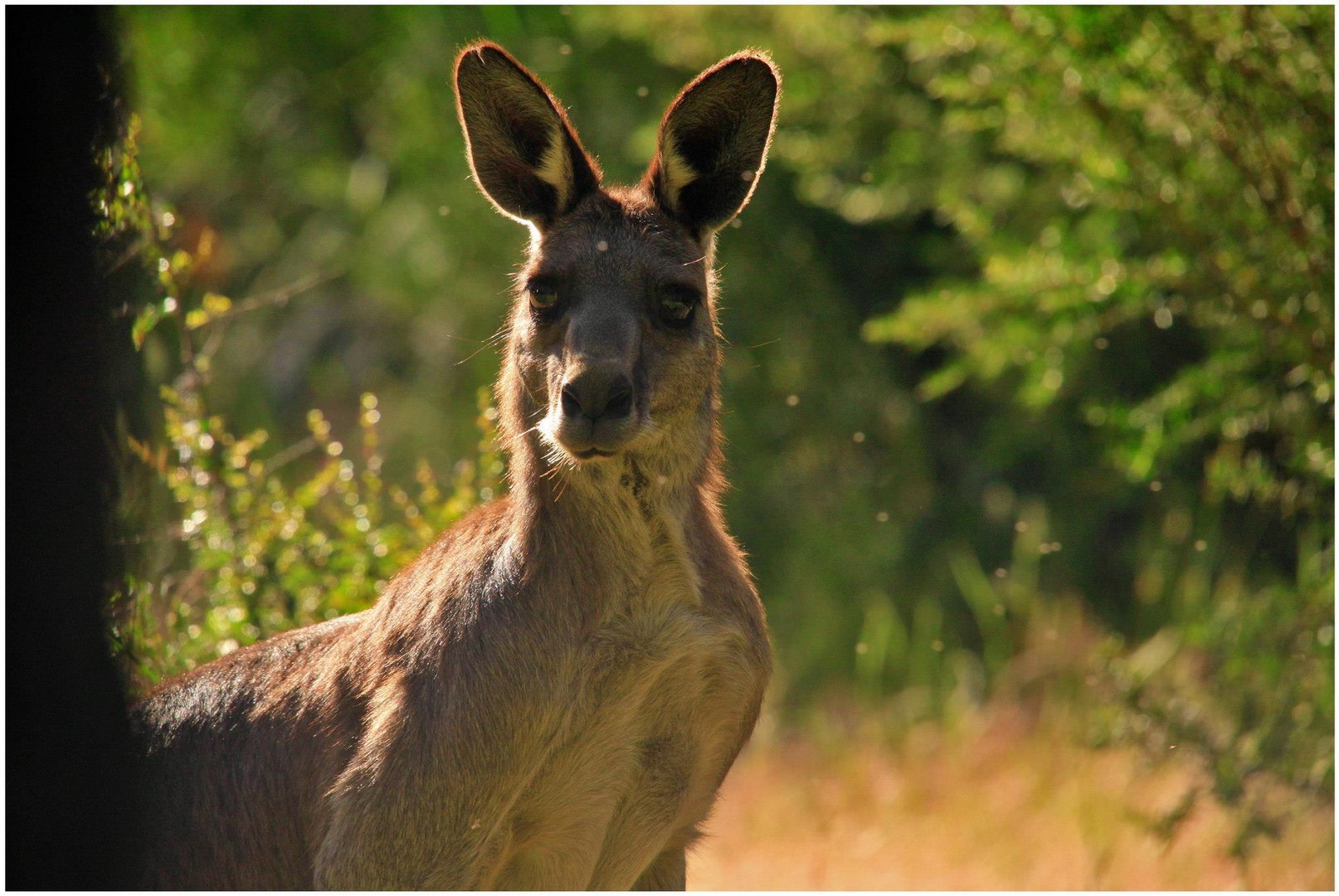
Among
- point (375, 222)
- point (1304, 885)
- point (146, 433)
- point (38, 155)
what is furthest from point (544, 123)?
point (375, 222)

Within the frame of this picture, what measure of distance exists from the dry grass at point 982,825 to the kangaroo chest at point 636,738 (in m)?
3.23

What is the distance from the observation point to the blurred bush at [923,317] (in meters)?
5.78

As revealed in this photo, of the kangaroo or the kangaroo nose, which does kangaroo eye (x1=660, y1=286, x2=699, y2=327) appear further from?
the kangaroo nose

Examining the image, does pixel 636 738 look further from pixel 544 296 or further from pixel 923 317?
pixel 923 317

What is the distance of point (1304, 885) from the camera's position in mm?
6309

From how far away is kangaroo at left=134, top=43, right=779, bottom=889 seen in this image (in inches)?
140

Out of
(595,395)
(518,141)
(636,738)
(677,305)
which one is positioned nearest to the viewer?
(595,395)

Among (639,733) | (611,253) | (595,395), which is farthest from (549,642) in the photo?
(611,253)

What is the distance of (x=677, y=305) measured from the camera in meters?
3.91

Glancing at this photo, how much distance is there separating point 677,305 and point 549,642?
0.98m

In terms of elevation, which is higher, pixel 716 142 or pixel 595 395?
pixel 716 142

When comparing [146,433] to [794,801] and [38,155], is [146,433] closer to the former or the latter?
[38,155]

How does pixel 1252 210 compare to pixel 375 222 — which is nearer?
pixel 1252 210

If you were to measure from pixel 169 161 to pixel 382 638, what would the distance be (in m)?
11.2
